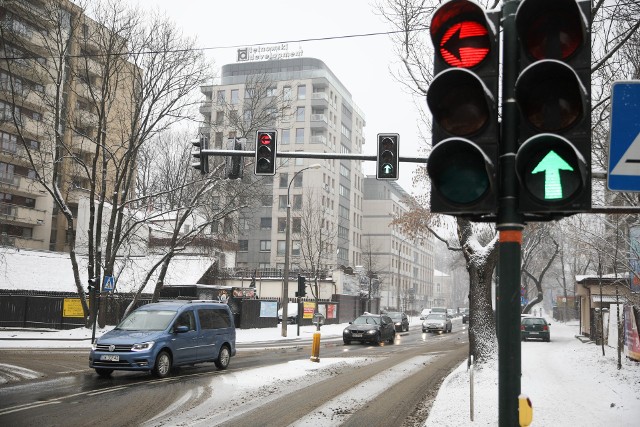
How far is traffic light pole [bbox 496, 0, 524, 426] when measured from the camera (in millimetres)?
3454

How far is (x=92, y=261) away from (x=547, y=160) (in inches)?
1133

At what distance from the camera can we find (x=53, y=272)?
39500 millimetres

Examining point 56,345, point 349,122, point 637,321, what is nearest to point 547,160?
point 637,321

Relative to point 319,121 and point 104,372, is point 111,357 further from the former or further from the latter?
point 319,121

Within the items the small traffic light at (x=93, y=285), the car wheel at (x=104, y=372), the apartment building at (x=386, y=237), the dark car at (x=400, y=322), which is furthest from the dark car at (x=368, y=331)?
the apartment building at (x=386, y=237)

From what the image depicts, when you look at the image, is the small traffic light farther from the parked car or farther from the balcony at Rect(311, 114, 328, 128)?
the balcony at Rect(311, 114, 328, 128)

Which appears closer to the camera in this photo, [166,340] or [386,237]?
[166,340]

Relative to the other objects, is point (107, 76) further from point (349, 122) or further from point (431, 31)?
point (349, 122)

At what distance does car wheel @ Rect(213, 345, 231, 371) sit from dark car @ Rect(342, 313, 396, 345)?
13.4 metres

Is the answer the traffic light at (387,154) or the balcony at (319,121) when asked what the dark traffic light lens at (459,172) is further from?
the balcony at (319,121)

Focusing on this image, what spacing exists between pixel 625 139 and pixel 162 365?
41.9 feet

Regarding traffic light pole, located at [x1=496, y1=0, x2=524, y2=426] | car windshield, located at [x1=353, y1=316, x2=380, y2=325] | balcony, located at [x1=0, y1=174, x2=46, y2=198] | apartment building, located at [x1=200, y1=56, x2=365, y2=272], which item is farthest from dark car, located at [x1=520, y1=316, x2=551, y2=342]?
apartment building, located at [x1=200, y1=56, x2=365, y2=272]

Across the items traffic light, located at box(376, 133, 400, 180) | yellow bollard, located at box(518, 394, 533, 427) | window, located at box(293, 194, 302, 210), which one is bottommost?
yellow bollard, located at box(518, 394, 533, 427)

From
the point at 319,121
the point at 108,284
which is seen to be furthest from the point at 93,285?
the point at 319,121
